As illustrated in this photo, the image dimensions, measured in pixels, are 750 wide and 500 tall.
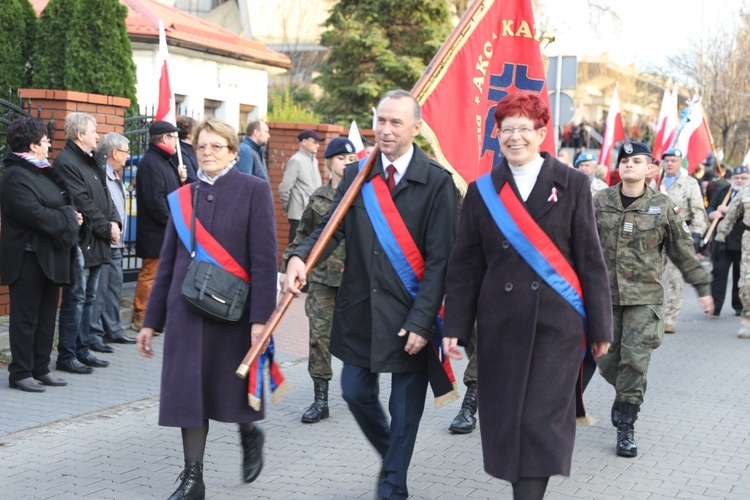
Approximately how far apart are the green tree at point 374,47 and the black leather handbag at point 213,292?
66.9 ft

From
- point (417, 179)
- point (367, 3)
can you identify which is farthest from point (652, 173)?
point (367, 3)

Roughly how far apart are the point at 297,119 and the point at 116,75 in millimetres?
8844

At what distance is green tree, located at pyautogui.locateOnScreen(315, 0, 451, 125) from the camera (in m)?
25.8

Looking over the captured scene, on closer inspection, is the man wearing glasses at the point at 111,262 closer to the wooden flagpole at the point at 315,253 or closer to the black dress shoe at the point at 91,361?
the black dress shoe at the point at 91,361

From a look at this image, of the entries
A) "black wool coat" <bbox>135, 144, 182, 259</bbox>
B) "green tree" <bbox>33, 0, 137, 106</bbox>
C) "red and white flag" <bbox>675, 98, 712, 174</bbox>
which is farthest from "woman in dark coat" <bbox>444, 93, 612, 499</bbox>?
"red and white flag" <bbox>675, 98, 712, 174</bbox>

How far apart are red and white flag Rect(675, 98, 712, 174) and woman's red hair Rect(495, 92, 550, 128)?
12.1 m

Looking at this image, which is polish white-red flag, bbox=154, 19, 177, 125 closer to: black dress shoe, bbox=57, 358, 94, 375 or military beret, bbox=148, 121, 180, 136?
military beret, bbox=148, 121, 180, 136

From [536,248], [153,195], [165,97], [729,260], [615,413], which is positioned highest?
[165,97]

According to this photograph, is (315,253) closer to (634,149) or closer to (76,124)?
(634,149)

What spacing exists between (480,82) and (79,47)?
7.57 metres

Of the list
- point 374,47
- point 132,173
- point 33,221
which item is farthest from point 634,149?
point 374,47

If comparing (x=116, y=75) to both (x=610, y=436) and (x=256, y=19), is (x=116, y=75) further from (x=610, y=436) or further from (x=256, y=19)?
(x=256, y=19)

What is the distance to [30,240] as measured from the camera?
777cm

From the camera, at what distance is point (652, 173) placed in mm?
8398
